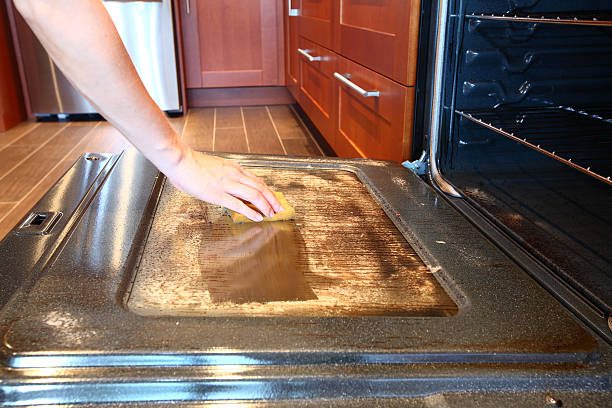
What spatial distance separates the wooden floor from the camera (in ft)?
6.30

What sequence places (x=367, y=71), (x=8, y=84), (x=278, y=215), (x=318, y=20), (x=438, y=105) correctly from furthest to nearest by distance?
1. (x=8, y=84)
2. (x=318, y=20)
3. (x=367, y=71)
4. (x=438, y=105)
5. (x=278, y=215)

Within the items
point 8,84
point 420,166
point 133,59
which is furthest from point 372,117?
point 8,84

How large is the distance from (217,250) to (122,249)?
109 millimetres

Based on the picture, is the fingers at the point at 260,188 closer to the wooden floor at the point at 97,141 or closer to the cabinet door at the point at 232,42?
the wooden floor at the point at 97,141

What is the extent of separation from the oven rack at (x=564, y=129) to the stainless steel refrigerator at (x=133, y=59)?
2.35 metres

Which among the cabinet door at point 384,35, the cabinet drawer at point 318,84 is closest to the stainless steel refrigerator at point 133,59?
the cabinet drawer at point 318,84

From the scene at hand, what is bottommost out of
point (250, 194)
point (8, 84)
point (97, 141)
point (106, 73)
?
point (97, 141)

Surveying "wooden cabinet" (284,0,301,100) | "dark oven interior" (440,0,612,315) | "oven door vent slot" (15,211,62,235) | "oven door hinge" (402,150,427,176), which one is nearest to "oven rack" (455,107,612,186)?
"dark oven interior" (440,0,612,315)

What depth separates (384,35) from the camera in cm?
108

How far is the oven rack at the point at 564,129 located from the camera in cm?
86

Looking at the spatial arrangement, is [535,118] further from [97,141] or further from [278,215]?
[97,141]

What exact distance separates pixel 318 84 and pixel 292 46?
847 mm

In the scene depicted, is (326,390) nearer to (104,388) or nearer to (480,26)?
(104,388)

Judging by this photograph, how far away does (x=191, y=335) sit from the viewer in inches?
17.9
